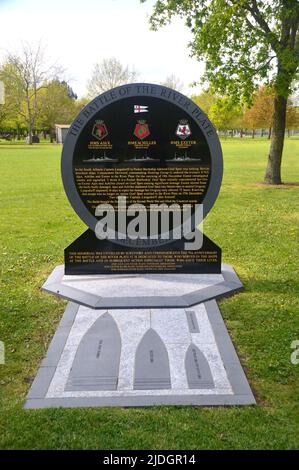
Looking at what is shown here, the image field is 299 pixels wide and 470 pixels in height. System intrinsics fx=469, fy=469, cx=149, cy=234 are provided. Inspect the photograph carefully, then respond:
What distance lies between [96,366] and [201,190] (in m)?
3.29

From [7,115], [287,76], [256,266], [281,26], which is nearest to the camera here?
[256,266]

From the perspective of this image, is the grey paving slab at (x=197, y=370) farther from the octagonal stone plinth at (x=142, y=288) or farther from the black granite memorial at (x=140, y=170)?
the black granite memorial at (x=140, y=170)

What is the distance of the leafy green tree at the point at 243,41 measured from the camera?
48.5ft

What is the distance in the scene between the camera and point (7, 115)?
62938 millimetres

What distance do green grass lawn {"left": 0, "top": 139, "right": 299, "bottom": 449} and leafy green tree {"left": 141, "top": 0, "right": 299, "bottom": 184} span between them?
575cm

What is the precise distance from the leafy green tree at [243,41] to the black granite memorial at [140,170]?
9.29 meters

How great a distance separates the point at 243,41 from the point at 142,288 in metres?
11.8

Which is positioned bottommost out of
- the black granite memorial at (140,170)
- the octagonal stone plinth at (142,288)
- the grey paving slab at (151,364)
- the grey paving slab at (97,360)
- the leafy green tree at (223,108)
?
the grey paving slab at (97,360)

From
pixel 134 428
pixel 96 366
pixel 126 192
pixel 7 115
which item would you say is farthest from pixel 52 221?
pixel 7 115

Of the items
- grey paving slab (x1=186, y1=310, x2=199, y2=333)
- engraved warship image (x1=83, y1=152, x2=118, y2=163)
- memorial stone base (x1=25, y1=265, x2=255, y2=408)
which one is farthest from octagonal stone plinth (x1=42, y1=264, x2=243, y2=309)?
engraved warship image (x1=83, y1=152, x2=118, y2=163)

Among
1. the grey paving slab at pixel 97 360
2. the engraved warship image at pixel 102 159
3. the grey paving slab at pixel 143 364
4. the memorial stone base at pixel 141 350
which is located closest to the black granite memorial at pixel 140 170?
the engraved warship image at pixel 102 159

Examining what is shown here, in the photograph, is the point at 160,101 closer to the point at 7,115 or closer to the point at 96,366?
the point at 96,366

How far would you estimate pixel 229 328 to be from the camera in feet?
18.0

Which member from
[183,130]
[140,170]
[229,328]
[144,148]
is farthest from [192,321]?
[183,130]
